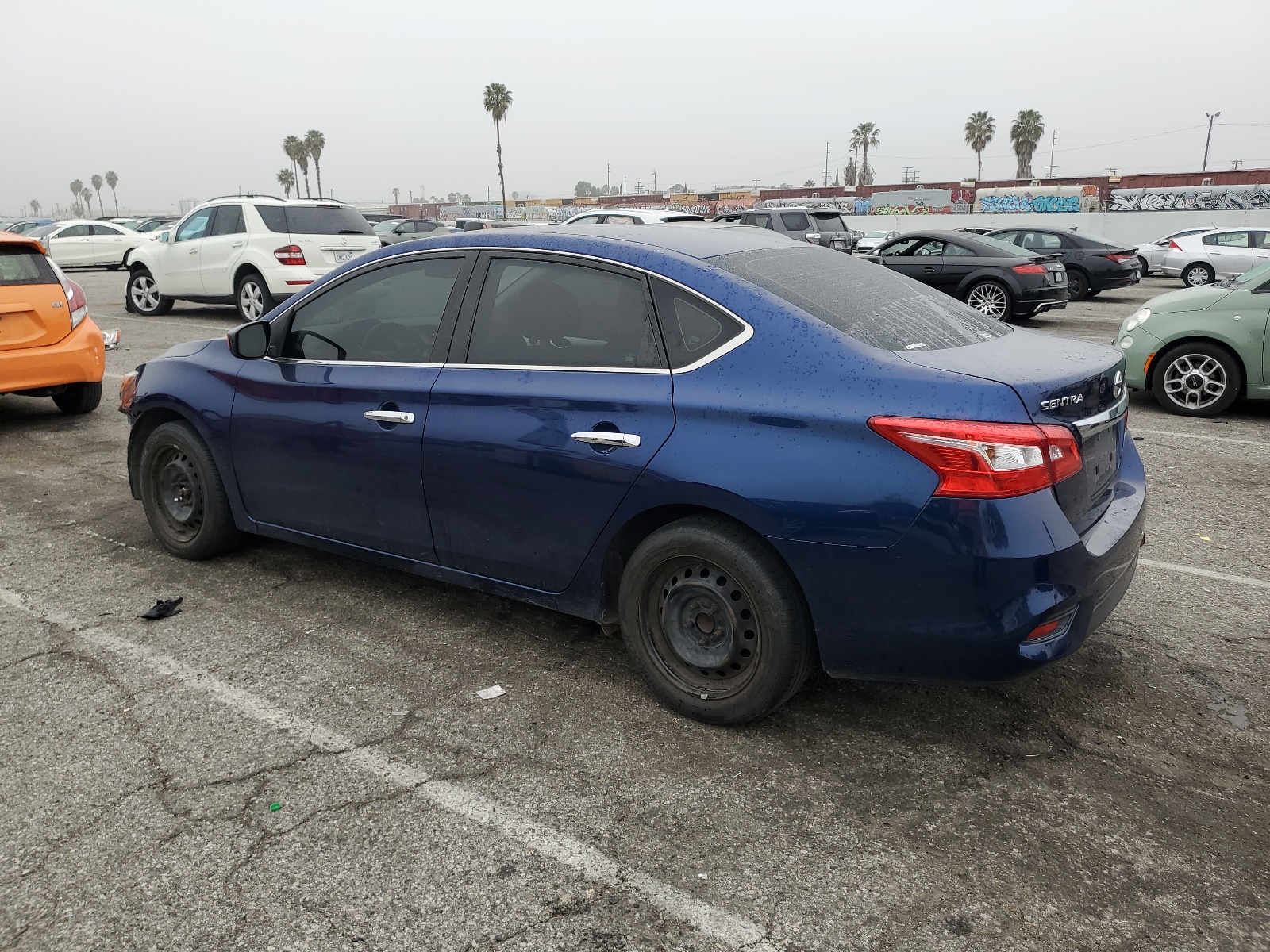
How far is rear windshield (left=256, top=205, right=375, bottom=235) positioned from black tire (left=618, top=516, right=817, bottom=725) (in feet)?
39.2

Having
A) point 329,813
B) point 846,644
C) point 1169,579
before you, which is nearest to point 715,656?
point 846,644

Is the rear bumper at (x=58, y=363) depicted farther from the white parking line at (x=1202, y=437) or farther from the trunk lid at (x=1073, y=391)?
the white parking line at (x=1202, y=437)

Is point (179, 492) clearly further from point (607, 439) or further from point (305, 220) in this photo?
point (305, 220)

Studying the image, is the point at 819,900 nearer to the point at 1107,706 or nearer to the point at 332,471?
the point at 1107,706

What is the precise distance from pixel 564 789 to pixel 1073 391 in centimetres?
199

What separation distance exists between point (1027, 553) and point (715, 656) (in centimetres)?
107

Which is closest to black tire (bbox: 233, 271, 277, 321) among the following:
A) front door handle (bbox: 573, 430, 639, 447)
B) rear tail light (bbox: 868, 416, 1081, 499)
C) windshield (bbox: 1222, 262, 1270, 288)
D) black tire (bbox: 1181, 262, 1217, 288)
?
windshield (bbox: 1222, 262, 1270, 288)

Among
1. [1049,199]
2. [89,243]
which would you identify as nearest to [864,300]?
[89,243]

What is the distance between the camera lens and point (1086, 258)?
19.1m

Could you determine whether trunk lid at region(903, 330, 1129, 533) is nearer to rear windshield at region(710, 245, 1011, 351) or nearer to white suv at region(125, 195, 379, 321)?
rear windshield at region(710, 245, 1011, 351)

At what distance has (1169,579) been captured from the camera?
15.6ft

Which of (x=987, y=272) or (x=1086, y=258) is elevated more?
(x=987, y=272)

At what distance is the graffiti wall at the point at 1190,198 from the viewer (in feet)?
141

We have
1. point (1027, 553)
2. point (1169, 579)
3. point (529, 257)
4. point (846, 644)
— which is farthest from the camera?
point (1169, 579)
